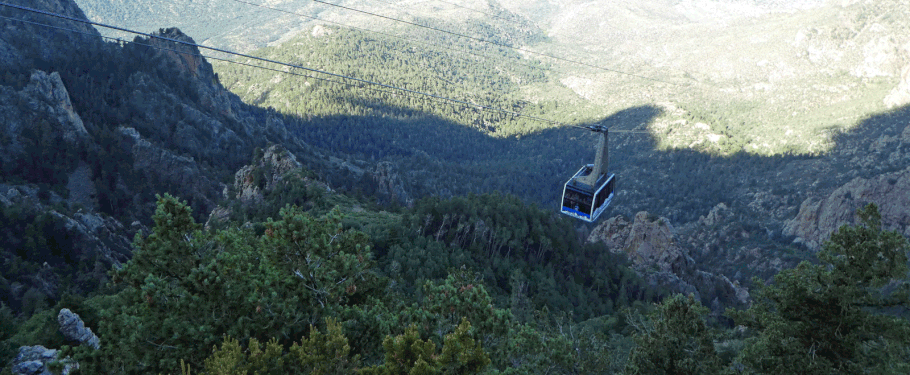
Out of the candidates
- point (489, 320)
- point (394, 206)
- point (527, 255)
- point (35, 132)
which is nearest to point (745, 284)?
point (527, 255)

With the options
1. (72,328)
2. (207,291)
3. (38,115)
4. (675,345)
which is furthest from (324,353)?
(38,115)

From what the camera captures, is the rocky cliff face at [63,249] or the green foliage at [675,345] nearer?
the green foliage at [675,345]

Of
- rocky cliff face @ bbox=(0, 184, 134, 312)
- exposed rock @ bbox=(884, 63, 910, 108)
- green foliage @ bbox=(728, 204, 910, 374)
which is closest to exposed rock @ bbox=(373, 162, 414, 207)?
rocky cliff face @ bbox=(0, 184, 134, 312)

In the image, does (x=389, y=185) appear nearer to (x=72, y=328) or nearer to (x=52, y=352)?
(x=72, y=328)

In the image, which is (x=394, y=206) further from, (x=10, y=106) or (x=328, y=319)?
(x=328, y=319)

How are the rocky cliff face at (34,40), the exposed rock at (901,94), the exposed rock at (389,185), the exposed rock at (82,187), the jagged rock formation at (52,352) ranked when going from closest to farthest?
the jagged rock formation at (52,352) < the exposed rock at (82,187) < the rocky cliff face at (34,40) < the exposed rock at (389,185) < the exposed rock at (901,94)

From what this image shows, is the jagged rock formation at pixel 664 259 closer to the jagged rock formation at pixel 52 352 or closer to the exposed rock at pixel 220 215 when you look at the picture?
the exposed rock at pixel 220 215

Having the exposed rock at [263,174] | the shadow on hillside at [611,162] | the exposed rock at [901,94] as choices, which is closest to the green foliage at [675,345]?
the exposed rock at [263,174]

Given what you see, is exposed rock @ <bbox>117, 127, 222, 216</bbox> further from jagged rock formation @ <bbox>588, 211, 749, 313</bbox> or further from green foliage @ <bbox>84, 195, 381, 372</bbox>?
jagged rock formation @ <bbox>588, 211, 749, 313</bbox>

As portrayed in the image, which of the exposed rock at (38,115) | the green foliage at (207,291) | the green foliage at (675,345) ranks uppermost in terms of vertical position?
the green foliage at (207,291)
